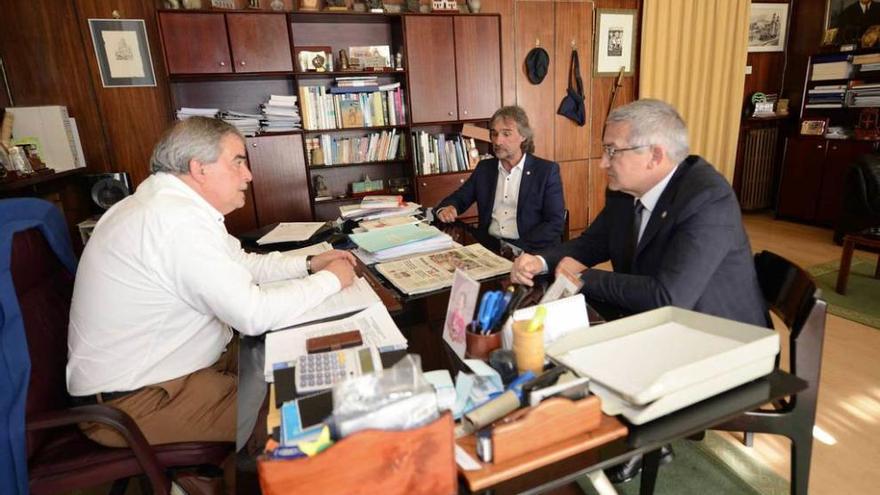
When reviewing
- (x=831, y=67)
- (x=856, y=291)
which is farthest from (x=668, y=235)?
(x=831, y=67)

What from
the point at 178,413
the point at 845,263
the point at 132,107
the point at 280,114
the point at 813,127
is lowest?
the point at 845,263

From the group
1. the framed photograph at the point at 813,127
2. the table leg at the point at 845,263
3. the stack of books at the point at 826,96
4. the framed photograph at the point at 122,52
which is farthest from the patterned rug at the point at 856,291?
the framed photograph at the point at 122,52

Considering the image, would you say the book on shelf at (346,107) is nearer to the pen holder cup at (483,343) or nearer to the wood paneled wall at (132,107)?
the wood paneled wall at (132,107)

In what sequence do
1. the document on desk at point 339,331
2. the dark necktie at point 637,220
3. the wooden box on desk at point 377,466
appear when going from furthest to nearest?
the dark necktie at point 637,220 < the document on desk at point 339,331 < the wooden box on desk at point 377,466

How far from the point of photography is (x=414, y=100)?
3.72 metres

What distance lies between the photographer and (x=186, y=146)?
133 centimetres

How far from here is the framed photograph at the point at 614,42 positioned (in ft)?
14.8

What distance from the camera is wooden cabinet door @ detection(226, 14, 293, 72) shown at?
3175mm

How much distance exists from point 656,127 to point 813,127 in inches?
184

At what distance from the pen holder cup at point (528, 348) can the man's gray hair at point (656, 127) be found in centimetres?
86

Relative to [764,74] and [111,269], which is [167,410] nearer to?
[111,269]

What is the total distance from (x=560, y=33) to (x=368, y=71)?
1.90 meters

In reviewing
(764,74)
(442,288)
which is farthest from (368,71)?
(764,74)

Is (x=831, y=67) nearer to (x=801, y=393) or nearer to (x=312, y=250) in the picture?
(x=801, y=393)
